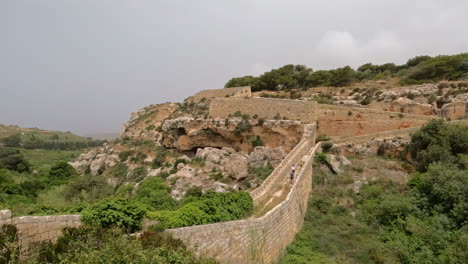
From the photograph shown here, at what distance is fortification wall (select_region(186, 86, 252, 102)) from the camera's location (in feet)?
104

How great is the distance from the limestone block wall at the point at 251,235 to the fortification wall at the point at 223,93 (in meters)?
20.2

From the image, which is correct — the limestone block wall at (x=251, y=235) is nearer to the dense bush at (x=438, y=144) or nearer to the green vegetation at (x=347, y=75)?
the dense bush at (x=438, y=144)

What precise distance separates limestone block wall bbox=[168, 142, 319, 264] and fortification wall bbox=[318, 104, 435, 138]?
34.5ft

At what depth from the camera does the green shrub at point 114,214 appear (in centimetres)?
653

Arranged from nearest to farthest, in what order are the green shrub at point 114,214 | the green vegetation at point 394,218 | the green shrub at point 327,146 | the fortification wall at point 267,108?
the green shrub at point 114,214, the green vegetation at point 394,218, the green shrub at point 327,146, the fortification wall at point 267,108

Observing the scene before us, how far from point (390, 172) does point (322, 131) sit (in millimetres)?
6471

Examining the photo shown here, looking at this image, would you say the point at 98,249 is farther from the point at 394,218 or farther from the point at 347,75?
the point at 347,75

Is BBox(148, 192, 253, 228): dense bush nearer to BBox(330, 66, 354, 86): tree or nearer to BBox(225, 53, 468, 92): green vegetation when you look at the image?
BBox(225, 53, 468, 92): green vegetation

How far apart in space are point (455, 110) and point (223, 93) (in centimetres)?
2123

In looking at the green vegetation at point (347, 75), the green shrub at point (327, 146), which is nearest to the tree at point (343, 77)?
the green vegetation at point (347, 75)

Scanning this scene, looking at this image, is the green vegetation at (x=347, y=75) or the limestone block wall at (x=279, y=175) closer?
the limestone block wall at (x=279, y=175)

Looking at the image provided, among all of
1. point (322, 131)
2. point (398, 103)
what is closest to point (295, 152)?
point (322, 131)

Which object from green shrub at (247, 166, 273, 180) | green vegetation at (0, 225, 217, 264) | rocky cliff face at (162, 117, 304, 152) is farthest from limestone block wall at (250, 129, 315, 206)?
green vegetation at (0, 225, 217, 264)

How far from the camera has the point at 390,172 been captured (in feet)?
53.5
